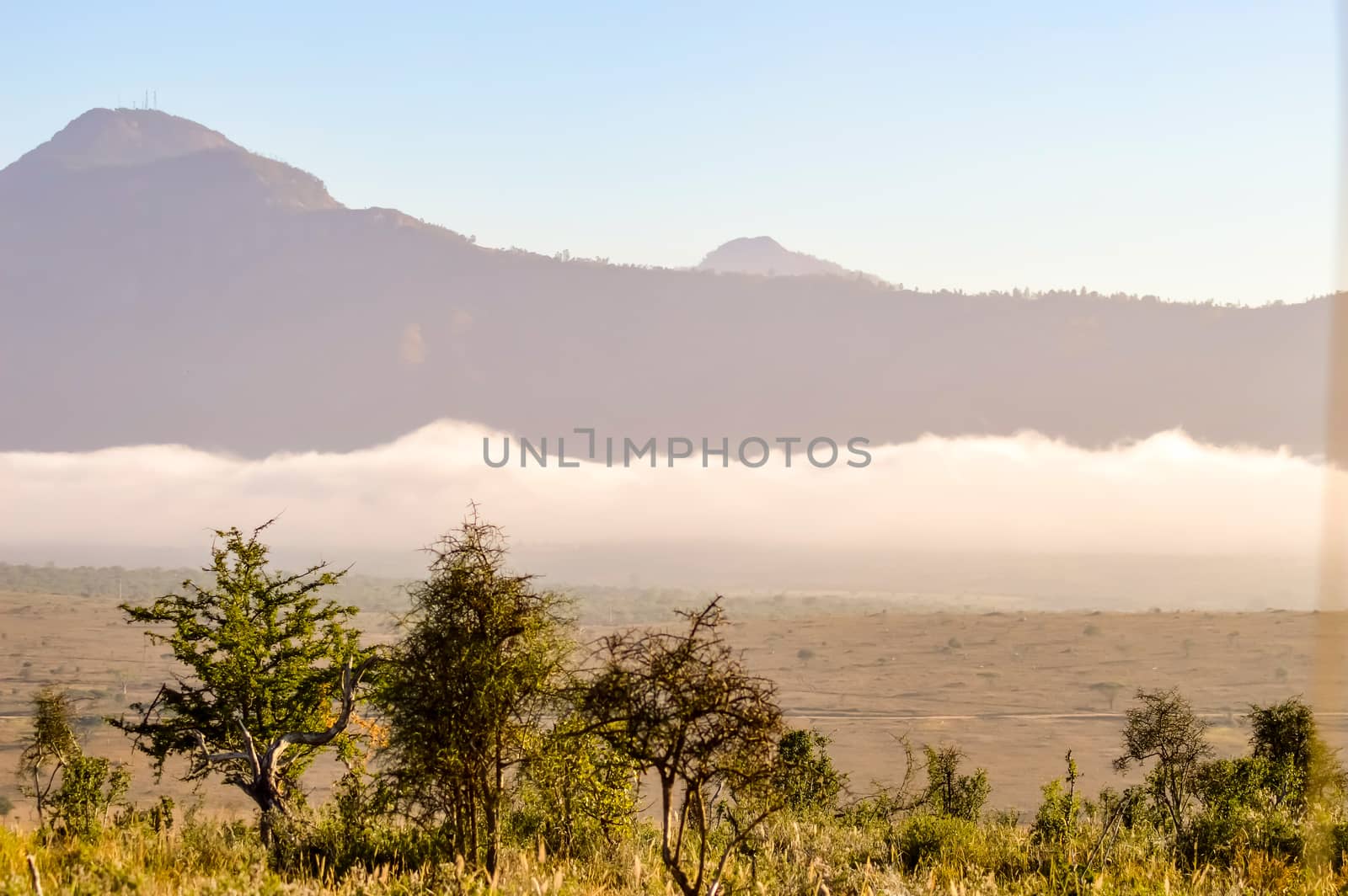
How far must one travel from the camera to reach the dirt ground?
400 feet

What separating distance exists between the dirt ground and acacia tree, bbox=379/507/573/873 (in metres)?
84.4

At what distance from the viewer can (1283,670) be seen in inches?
6407

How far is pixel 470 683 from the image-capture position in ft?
61.5

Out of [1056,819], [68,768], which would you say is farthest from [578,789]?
[68,768]

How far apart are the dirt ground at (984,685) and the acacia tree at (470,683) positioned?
84380 millimetres

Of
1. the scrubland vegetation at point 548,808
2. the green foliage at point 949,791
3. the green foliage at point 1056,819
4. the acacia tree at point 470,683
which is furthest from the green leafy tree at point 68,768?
the green foliage at point 949,791

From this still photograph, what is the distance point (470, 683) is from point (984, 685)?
159 metres

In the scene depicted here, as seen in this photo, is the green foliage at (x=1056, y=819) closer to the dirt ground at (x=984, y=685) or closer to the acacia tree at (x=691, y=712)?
the acacia tree at (x=691, y=712)

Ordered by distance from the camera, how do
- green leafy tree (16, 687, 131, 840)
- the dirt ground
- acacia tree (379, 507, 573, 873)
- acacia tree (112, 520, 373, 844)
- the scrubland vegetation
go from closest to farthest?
the scrubland vegetation
acacia tree (379, 507, 573, 873)
acacia tree (112, 520, 373, 844)
green leafy tree (16, 687, 131, 840)
the dirt ground

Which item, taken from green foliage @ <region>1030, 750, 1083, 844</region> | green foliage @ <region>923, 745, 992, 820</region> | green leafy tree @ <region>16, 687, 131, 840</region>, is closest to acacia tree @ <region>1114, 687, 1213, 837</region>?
green foliage @ <region>1030, 750, 1083, 844</region>

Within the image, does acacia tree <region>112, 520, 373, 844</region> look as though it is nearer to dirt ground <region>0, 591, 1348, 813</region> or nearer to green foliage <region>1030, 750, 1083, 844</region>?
green foliage <region>1030, 750, 1083, 844</region>

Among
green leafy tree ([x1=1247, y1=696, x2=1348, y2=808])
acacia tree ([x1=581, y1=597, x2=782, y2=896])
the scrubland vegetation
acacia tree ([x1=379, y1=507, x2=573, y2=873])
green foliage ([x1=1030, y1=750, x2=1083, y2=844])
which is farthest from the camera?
green leafy tree ([x1=1247, y1=696, x2=1348, y2=808])

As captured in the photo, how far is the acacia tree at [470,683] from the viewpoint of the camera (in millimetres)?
18734

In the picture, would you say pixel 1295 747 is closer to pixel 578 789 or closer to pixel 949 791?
pixel 949 791
